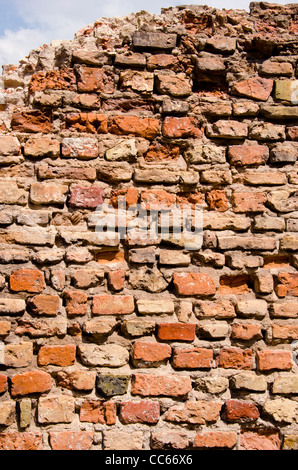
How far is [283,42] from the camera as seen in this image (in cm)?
176

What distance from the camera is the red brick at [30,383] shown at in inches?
58.5

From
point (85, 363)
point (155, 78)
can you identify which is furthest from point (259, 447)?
point (155, 78)

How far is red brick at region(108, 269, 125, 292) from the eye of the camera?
5.19 feet

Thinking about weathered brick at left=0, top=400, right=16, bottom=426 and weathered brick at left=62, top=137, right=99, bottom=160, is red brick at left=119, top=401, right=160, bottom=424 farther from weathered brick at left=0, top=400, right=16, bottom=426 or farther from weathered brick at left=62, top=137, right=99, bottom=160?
weathered brick at left=62, top=137, right=99, bottom=160

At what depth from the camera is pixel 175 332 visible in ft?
5.14

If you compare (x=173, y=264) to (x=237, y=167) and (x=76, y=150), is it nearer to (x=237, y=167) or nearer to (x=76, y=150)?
(x=237, y=167)

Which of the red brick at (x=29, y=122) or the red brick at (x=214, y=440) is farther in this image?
the red brick at (x=29, y=122)

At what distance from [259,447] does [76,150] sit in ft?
4.86

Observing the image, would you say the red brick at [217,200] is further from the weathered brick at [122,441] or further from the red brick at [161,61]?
the weathered brick at [122,441]

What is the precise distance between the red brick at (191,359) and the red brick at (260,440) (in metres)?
0.32

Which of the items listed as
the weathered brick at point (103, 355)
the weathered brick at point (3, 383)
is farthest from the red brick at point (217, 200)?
the weathered brick at point (3, 383)

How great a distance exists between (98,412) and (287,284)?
0.97 m

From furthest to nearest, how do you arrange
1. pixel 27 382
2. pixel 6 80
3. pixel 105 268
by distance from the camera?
pixel 6 80, pixel 105 268, pixel 27 382

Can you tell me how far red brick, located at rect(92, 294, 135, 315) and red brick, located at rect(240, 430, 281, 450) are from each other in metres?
0.70
